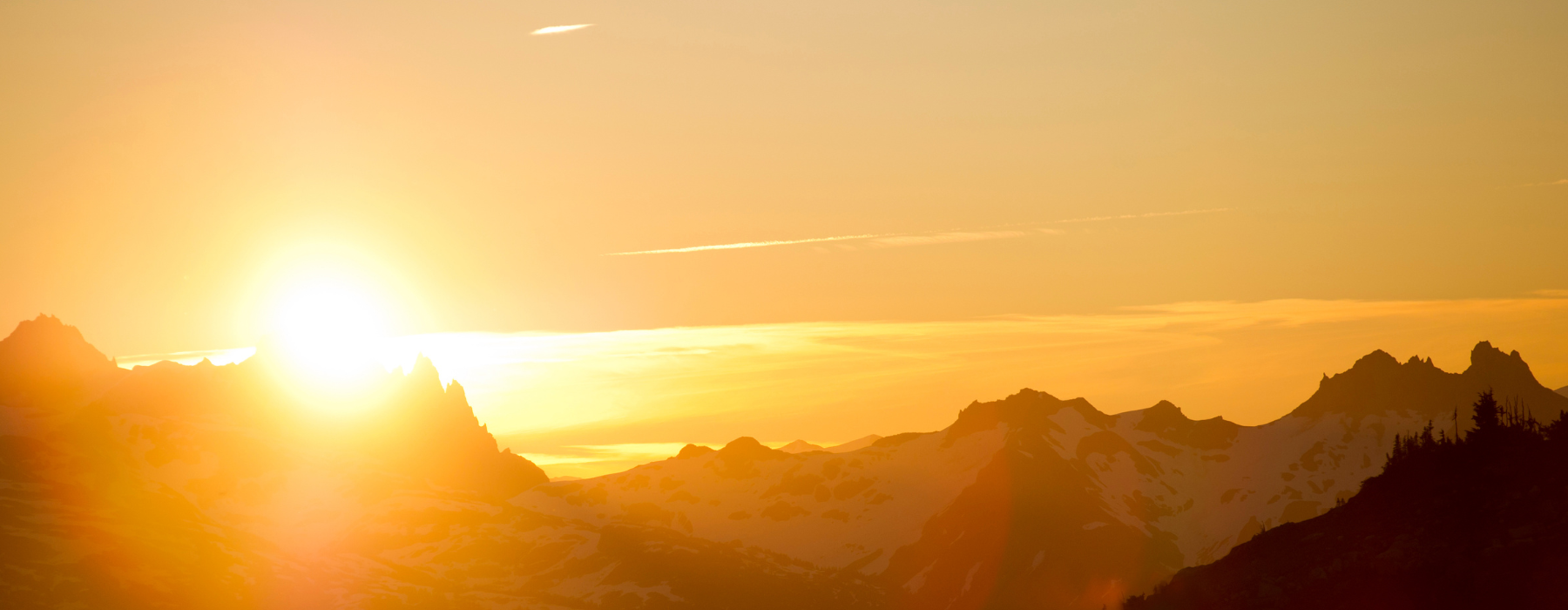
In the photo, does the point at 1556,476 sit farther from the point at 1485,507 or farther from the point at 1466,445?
the point at 1466,445

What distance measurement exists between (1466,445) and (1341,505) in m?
10.8

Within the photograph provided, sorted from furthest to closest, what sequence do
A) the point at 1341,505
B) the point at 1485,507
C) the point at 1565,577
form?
the point at 1341,505
the point at 1485,507
the point at 1565,577

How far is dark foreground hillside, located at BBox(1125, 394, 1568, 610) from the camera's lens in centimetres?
8446

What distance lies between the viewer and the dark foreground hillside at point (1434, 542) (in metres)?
84.5

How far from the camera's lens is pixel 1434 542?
298 ft

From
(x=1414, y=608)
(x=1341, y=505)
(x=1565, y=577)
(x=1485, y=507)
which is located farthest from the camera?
(x=1341, y=505)

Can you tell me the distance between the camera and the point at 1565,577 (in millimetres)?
79938

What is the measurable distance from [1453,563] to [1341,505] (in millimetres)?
21246

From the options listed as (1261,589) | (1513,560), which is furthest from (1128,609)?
(1513,560)

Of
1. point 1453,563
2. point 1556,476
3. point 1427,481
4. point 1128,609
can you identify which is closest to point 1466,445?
point 1427,481

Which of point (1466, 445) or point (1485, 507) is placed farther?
point (1466, 445)

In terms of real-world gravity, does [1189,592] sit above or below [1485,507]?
below

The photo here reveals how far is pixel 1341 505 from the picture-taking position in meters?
108

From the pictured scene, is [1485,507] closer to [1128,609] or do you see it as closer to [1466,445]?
[1466,445]
